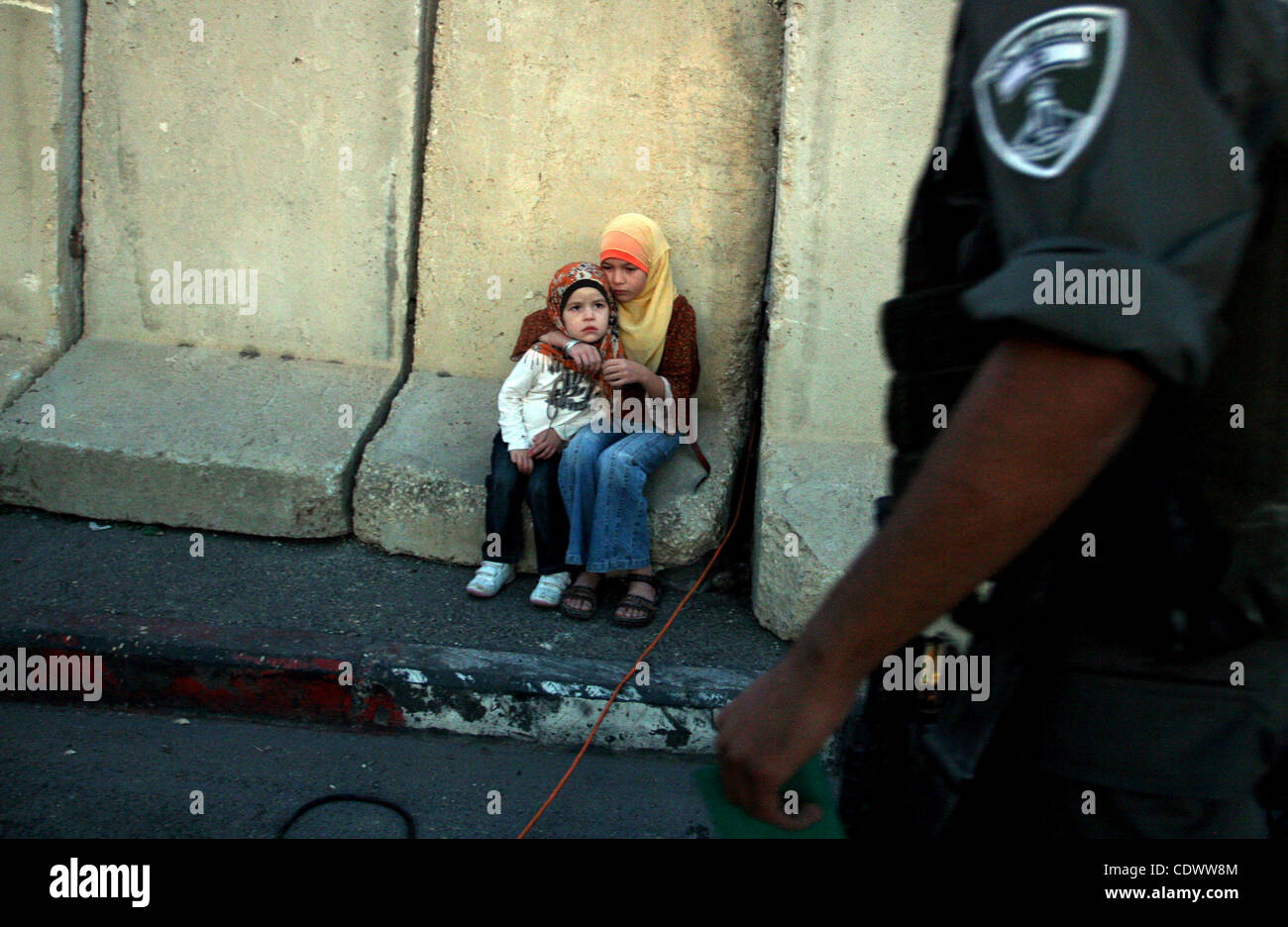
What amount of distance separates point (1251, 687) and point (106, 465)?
13.5 feet

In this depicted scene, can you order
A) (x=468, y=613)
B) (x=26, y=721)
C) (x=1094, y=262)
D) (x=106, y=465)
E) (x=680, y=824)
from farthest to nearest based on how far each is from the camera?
(x=106, y=465) < (x=468, y=613) < (x=26, y=721) < (x=680, y=824) < (x=1094, y=262)

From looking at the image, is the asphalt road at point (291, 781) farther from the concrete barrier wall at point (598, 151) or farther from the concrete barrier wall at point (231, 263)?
the concrete barrier wall at point (598, 151)

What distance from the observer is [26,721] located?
3.14 meters

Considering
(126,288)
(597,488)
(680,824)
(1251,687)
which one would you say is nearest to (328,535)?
(597,488)

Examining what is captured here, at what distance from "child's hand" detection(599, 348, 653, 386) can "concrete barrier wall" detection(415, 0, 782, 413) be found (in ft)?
1.71

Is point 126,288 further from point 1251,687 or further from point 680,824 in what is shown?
point 1251,687

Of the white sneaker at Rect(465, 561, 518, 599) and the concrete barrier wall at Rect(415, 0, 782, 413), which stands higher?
the concrete barrier wall at Rect(415, 0, 782, 413)

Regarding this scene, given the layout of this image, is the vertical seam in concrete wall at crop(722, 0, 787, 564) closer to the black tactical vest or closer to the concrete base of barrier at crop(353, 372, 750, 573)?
the concrete base of barrier at crop(353, 372, 750, 573)

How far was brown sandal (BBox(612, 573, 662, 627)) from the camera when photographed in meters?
3.74

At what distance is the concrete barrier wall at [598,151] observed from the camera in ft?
13.9

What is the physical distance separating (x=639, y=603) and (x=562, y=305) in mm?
1229

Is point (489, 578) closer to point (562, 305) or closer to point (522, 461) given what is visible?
point (522, 461)

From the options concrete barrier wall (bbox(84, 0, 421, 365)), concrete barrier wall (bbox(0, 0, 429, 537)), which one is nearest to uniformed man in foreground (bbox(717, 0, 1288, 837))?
concrete barrier wall (bbox(0, 0, 429, 537))

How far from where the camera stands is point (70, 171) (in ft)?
14.6
